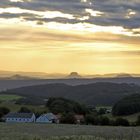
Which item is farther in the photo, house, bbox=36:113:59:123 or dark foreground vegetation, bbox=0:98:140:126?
house, bbox=36:113:59:123

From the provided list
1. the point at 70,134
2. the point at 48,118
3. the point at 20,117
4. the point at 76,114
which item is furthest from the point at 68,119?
the point at 70,134

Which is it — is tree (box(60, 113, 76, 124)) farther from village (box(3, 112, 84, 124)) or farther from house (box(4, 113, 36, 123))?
house (box(4, 113, 36, 123))

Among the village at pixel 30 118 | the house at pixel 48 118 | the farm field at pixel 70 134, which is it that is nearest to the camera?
the farm field at pixel 70 134

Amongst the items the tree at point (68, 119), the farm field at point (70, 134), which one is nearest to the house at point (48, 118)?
the tree at point (68, 119)

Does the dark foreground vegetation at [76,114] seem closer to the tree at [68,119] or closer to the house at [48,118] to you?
the tree at [68,119]

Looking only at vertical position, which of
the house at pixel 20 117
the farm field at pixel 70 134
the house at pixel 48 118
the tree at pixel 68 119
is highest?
the farm field at pixel 70 134

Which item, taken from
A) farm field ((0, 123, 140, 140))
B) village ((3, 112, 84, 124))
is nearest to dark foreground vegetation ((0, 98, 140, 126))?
village ((3, 112, 84, 124))

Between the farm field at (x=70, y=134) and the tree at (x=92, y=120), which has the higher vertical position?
the farm field at (x=70, y=134)

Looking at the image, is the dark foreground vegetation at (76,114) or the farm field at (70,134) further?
the dark foreground vegetation at (76,114)

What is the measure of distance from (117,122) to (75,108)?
27029 mm

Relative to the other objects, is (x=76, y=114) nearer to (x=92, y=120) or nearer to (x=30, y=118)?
(x=30, y=118)

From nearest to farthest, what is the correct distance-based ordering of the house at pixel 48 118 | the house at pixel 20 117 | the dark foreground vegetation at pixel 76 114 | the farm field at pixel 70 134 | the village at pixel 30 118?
the farm field at pixel 70 134 < the dark foreground vegetation at pixel 76 114 < the house at pixel 48 118 < the village at pixel 30 118 < the house at pixel 20 117

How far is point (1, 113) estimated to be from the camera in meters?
111

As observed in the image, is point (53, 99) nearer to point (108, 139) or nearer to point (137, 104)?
point (137, 104)
